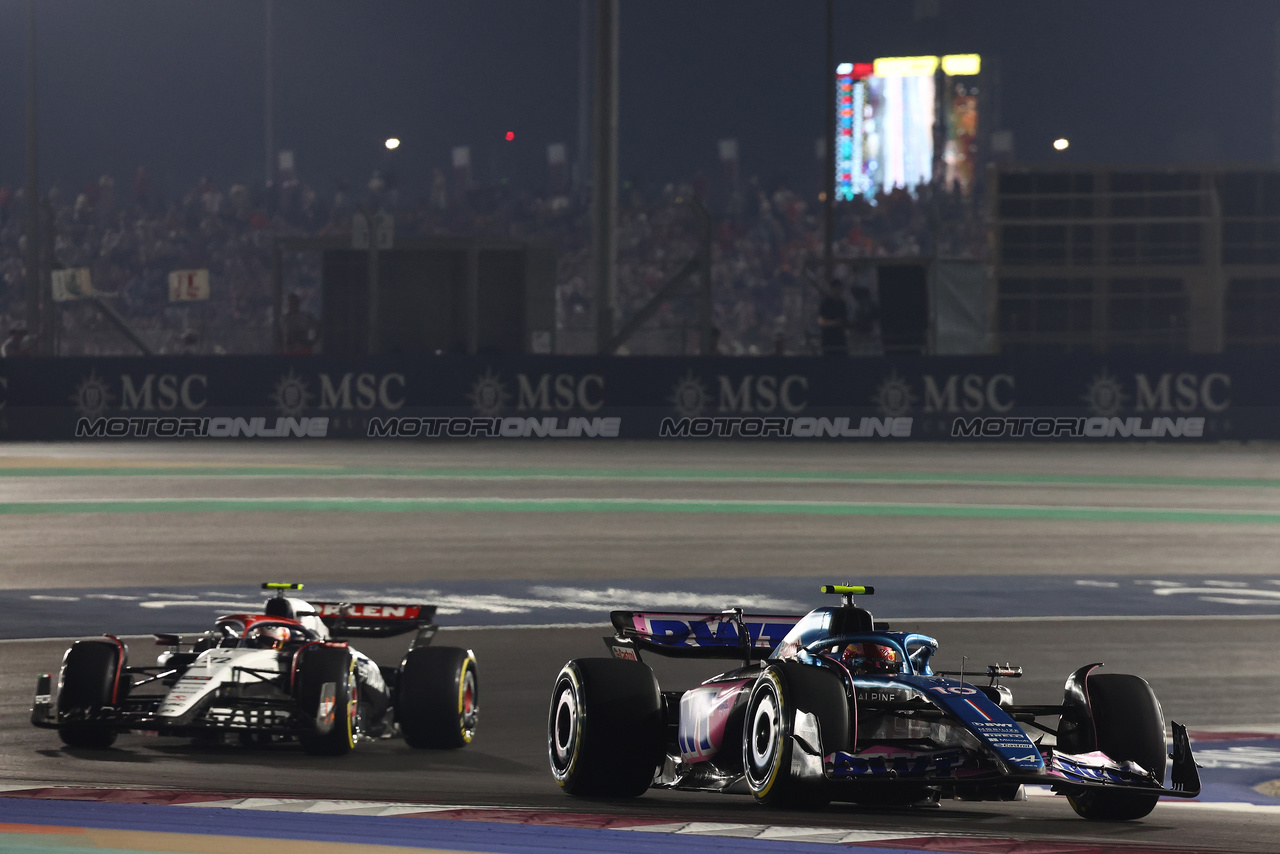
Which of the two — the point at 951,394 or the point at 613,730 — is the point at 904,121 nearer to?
the point at 951,394

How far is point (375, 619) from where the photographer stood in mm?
9055

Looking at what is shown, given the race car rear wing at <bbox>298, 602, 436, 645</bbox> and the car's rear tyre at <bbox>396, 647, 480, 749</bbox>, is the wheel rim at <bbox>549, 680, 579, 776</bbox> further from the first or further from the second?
the race car rear wing at <bbox>298, 602, 436, 645</bbox>

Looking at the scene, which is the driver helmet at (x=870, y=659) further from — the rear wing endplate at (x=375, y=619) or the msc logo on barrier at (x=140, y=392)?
the msc logo on barrier at (x=140, y=392)

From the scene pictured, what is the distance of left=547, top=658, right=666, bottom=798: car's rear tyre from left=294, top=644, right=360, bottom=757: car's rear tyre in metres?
1.44

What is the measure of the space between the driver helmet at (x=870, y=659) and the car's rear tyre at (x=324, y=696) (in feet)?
8.47

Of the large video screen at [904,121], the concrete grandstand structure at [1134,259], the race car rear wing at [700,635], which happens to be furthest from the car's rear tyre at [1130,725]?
the large video screen at [904,121]

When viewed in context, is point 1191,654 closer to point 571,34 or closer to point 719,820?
point 719,820

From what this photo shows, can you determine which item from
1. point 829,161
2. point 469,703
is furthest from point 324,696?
point 829,161

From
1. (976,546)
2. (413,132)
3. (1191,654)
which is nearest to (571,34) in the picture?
(413,132)

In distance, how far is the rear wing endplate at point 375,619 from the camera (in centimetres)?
902

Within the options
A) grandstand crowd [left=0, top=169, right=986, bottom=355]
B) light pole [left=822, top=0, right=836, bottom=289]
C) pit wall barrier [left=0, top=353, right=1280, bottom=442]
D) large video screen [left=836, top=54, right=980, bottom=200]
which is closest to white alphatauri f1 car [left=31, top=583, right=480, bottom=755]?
pit wall barrier [left=0, top=353, right=1280, bottom=442]

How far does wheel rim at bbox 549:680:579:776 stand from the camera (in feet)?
22.9

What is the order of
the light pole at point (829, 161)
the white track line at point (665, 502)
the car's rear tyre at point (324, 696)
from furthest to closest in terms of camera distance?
1. the light pole at point (829, 161)
2. the white track line at point (665, 502)
3. the car's rear tyre at point (324, 696)

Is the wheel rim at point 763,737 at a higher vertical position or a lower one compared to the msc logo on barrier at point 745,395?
lower
